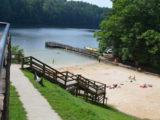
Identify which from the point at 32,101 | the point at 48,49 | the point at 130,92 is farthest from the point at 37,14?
the point at 32,101

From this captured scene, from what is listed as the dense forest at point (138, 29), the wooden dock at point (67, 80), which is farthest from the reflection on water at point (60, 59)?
the wooden dock at point (67, 80)

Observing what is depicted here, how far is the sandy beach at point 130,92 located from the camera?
2001 centimetres

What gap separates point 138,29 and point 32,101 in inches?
1329

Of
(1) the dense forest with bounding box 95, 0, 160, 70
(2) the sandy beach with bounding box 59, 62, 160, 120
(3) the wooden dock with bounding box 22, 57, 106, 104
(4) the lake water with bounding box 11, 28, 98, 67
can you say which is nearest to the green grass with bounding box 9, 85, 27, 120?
(3) the wooden dock with bounding box 22, 57, 106, 104

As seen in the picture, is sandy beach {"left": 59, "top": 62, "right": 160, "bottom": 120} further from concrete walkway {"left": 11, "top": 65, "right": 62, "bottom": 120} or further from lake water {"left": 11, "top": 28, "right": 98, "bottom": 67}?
concrete walkway {"left": 11, "top": 65, "right": 62, "bottom": 120}

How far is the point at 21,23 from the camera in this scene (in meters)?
136

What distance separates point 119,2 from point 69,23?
13884cm

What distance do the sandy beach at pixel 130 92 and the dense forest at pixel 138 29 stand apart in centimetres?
354

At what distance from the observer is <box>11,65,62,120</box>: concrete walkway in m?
8.89

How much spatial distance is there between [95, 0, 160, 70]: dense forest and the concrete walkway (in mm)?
28998

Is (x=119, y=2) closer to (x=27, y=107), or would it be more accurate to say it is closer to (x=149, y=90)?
(x=149, y=90)

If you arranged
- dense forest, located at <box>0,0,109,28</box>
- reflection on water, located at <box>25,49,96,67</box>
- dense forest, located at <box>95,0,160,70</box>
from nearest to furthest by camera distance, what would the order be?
dense forest, located at <box>95,0,160,70</box> → reflection on water, located at <box>25,49,96,67</box> → dense forest, located at <box>0,0,109,28</box>

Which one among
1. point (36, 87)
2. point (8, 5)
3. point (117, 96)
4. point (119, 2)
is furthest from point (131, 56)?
point (8, 5)

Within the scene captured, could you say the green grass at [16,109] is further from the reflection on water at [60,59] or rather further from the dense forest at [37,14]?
the dense forest at [37,14]
